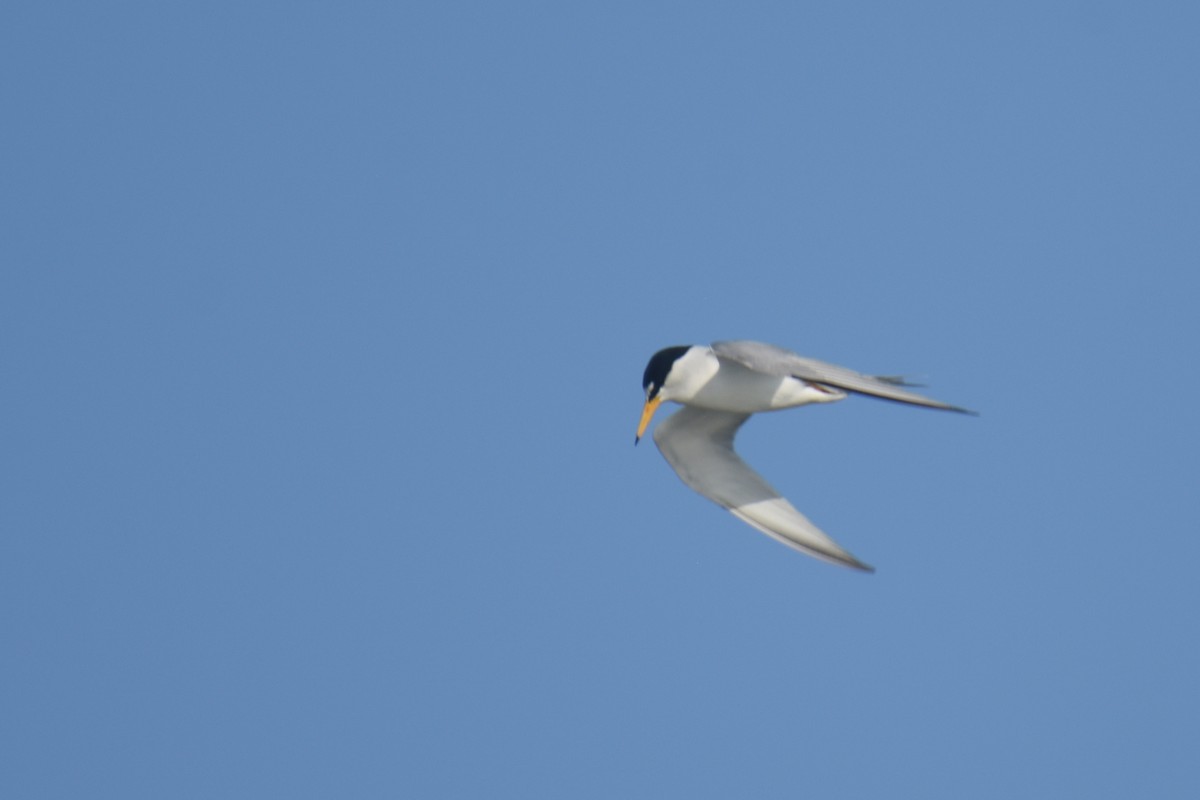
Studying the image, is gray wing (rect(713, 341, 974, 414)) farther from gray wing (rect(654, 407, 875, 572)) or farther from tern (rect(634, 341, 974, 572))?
gray wing (rect(654, 407, 875, 572))

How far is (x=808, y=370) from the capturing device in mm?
12156

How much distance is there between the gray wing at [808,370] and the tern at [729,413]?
1 centimetres

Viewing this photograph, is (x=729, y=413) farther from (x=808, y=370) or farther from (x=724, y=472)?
(x=808, y=370)

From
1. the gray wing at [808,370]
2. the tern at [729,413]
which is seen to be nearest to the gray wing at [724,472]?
the tern at [729,413]

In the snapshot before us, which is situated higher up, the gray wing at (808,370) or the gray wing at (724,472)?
the gray wing at (808,370)

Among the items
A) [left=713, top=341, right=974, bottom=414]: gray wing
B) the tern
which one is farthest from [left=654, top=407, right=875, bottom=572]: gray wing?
[left=713, top=341, right=974, bottom=414]: gray wing

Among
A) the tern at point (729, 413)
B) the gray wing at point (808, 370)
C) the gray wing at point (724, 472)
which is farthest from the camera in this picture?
the gray wing at point (724, 472)

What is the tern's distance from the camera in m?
13.0

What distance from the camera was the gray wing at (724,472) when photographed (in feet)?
44.4

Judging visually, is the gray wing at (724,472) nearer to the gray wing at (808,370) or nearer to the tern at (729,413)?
the tern at (729,413)

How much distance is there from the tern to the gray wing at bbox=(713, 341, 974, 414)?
0.01 metres

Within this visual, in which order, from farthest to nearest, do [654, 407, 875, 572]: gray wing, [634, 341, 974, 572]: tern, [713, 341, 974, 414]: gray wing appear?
[654, 407, 875, 572]: gray wing < [634, 341, 974, 572]: tern < [713, 341, 974, 414]: gray wing

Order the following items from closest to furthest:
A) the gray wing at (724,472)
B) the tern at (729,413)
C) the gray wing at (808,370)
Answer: the gray wing at (808,370), the tern at (729,413), the gray wing at (724,472)

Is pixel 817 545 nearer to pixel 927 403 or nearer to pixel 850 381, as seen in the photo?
pixel 850 381
